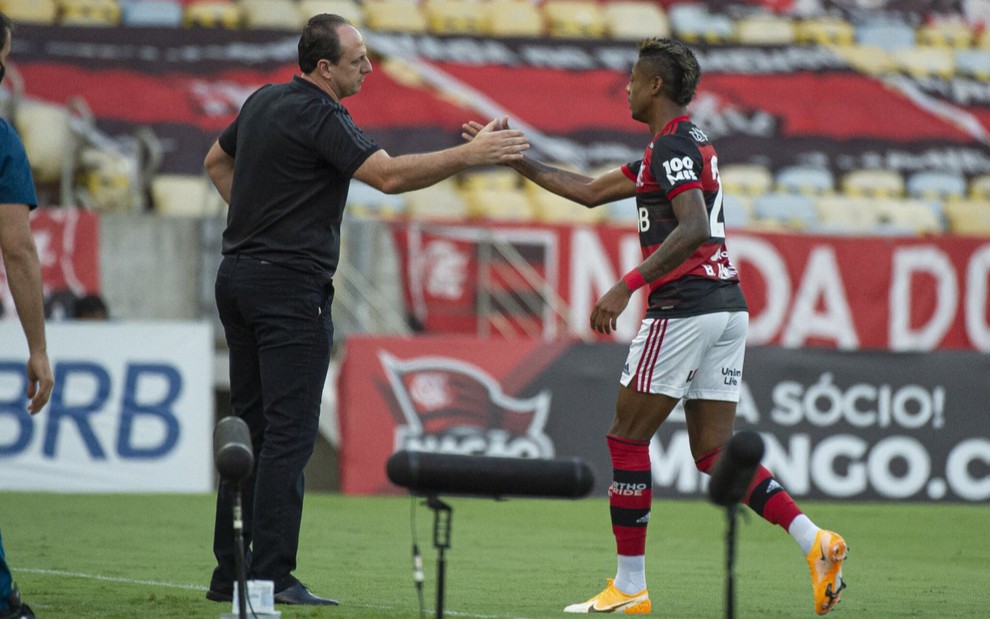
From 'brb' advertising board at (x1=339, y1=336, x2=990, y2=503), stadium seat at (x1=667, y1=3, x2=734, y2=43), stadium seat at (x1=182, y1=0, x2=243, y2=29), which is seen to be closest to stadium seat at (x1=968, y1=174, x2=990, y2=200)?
stadium seat at (x1=667, y1=3, x2=734, y2=43)

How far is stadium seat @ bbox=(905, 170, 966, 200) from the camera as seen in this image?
18922 mm

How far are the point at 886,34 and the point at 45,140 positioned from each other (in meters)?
11.1

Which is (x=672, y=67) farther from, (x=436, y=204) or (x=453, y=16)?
(x=453, y=16)

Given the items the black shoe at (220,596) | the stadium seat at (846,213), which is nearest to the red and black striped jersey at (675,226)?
the black shoe at (220,596)

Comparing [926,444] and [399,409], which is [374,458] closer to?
[399,409]

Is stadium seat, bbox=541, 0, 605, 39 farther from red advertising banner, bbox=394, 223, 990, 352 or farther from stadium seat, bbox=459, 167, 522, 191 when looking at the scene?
red advertising banner, bbox=394, 223, 990, 352

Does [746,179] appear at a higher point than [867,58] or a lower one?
lower

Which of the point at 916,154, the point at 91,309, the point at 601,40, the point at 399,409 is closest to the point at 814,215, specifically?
the point at 916,154

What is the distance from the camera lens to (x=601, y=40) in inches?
744

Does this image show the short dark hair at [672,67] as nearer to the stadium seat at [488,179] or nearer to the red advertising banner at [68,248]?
the red advertising banner at [68,248]

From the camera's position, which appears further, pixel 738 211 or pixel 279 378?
pixel 738 211

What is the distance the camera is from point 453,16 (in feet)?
61.2

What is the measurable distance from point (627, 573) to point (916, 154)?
14.6 meters

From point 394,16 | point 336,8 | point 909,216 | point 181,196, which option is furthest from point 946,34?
point 181,196
